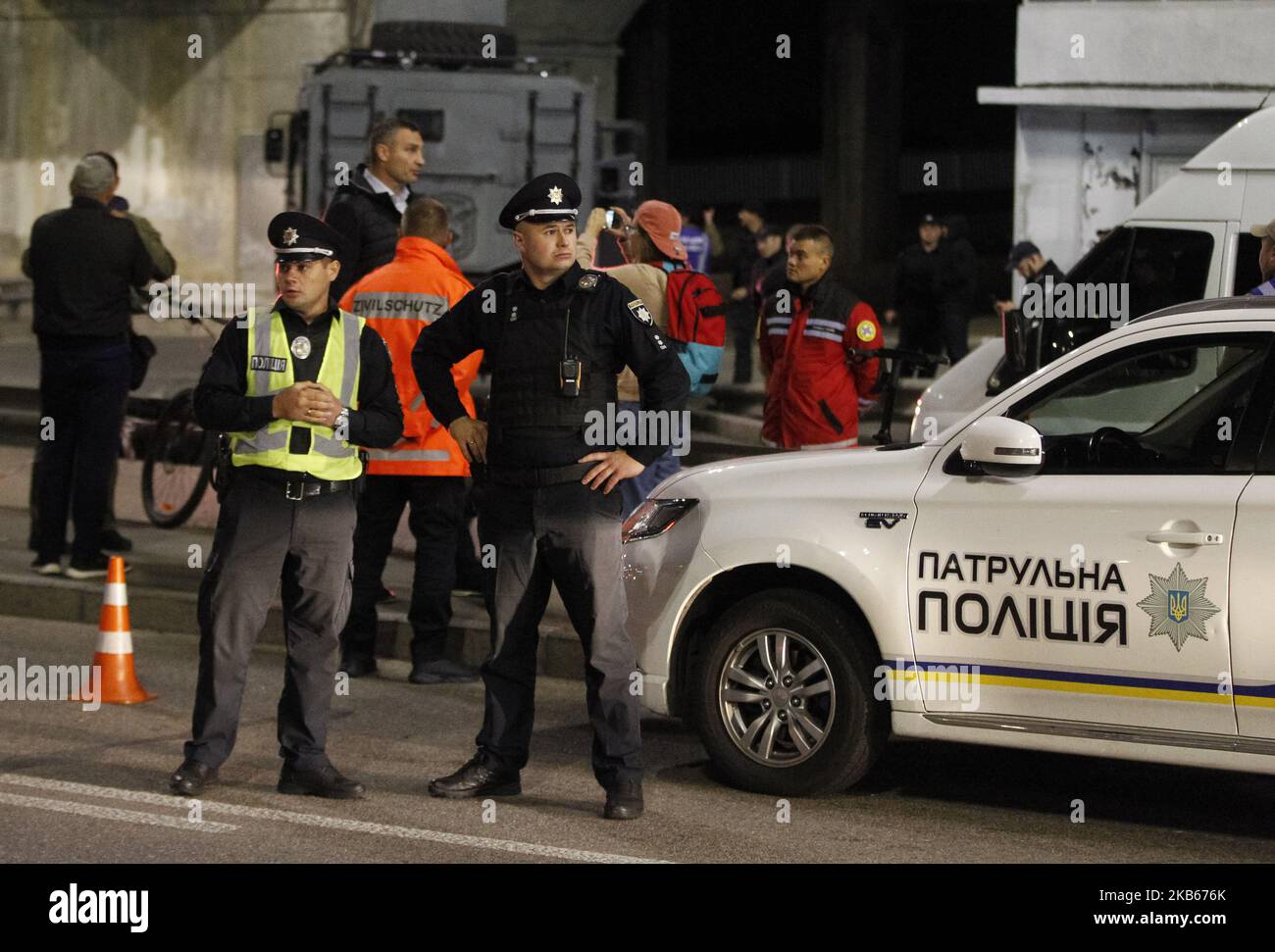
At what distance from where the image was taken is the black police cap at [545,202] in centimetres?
686

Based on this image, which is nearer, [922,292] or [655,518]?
[655,518]

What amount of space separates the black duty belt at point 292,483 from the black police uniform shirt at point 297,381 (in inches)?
0.6

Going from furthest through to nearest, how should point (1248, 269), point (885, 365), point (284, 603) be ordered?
point (1248, 269)
point (885, 365)
point (284, 603)

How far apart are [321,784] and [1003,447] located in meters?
2.42

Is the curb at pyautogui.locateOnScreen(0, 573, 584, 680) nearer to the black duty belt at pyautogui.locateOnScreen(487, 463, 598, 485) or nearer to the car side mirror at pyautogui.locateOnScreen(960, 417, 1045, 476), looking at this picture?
the black duty belt at pyautogui.locateOnScreen(487, 463, 598, 485)

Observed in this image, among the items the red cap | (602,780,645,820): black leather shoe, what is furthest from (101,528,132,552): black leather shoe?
(602,780,645,820): black leather shoe

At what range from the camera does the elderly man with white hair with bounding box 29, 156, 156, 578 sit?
10.2 m

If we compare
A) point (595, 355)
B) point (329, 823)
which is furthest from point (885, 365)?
point (329, 823)

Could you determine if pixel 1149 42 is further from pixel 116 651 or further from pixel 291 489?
pixel 291 489

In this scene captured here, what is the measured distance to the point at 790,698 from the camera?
7.08 metres

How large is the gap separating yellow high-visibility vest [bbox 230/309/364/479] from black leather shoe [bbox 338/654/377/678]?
233 cm

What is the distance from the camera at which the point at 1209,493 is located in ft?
21.0
